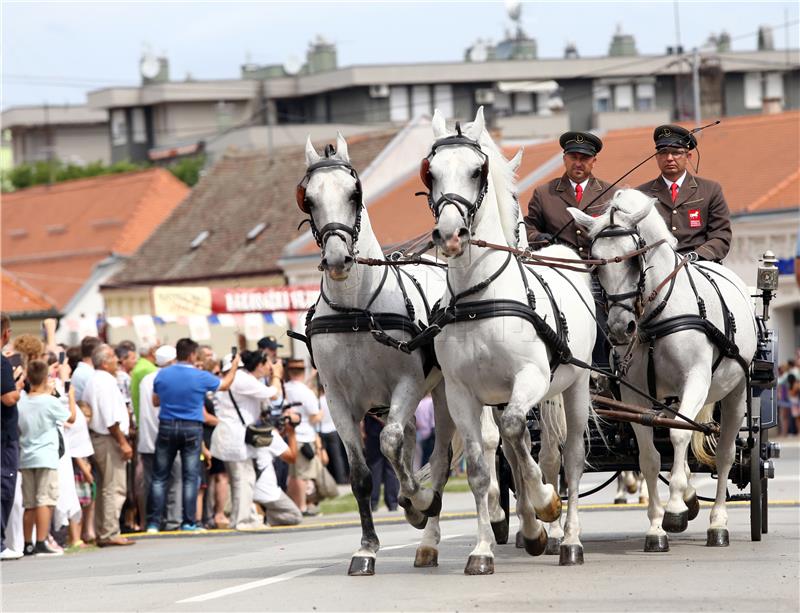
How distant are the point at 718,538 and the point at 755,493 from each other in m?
0.50

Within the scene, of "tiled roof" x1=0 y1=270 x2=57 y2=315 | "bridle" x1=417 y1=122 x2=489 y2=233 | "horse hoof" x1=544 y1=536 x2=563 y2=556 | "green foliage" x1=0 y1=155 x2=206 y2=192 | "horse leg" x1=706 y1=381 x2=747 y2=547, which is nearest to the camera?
"bridle" x1=417 y1=122 x2=489 y2=233

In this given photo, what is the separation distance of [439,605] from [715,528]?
3848 millimetres

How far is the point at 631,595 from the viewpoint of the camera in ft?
31.6

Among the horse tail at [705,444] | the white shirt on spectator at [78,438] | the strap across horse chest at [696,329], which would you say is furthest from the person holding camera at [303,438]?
the strap across horse chest at [696,329]

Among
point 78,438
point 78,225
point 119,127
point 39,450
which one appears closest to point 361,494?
point 39,450

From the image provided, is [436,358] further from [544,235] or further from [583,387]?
[544,235]

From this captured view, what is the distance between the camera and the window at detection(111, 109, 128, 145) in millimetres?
108812

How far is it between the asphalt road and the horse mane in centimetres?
231

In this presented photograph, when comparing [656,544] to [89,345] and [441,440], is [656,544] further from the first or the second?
[89,345]

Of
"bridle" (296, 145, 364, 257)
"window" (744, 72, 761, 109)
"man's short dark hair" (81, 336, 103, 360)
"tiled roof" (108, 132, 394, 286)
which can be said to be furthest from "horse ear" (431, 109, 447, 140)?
"window" (744, 72, 761, 109)

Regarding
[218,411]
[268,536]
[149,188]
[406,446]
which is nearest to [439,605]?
[406,446]

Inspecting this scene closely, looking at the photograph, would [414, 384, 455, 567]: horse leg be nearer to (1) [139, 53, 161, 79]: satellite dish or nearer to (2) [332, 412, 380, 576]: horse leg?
(2) [332, 412, 380, 576]: horse leg

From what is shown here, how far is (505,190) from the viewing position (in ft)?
36.3

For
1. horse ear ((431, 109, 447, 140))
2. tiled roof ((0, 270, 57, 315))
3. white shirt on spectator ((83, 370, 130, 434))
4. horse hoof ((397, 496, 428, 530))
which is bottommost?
horse hoof ((397, 496, 428, 530))
